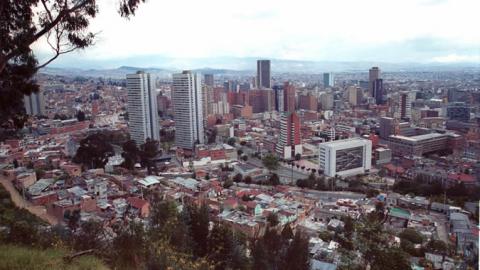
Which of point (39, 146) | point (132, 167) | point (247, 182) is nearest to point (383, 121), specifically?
point (247, 182)

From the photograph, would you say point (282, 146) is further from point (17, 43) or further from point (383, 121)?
point (17, 43)

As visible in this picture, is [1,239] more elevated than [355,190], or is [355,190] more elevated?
[1,239]

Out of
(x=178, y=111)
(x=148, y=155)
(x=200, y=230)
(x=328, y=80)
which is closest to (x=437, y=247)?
(x=200, y=230)

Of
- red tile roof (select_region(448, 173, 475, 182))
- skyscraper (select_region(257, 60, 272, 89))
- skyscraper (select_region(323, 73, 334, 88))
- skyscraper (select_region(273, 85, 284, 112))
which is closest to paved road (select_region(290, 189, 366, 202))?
red tile roof (select_region(448, 173, 475, 182))

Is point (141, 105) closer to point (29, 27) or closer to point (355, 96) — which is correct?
point (29, 27)

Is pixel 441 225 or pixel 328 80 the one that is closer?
pixel 441 225

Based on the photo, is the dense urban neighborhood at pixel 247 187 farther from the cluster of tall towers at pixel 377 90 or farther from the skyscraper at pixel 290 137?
the cluster of tall towers at pixel 377 90
